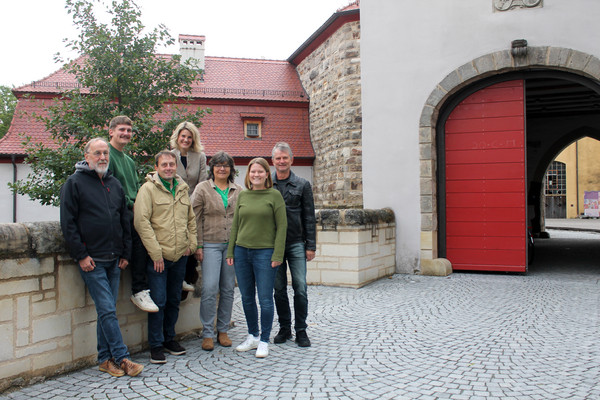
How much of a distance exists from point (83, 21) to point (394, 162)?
253 inches

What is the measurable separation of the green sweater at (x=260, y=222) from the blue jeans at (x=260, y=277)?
79 mm

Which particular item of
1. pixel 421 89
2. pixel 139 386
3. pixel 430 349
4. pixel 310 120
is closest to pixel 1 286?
pixel 139 386

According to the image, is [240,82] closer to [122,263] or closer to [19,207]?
[19,207]

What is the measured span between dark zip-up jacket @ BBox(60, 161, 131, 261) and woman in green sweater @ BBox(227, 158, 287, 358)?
0.96 m

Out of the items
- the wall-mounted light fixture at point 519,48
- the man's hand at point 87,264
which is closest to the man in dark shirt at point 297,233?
the man's hand at point 87,264

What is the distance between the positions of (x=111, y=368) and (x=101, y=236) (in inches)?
38.3

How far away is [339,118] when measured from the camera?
44.9 ft

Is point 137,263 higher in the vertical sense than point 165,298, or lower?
higher

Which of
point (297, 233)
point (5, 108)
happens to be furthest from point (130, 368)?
point (5, 108)

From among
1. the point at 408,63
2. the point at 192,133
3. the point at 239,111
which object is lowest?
the point at 192,133

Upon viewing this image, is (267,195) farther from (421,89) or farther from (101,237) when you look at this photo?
(421,89)

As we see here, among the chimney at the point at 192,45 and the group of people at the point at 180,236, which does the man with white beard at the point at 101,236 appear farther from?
the chimney at the point at 192,45

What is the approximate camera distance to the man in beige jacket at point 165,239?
392 cm

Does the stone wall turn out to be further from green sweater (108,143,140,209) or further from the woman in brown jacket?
green sweater (108,143,140,209)
